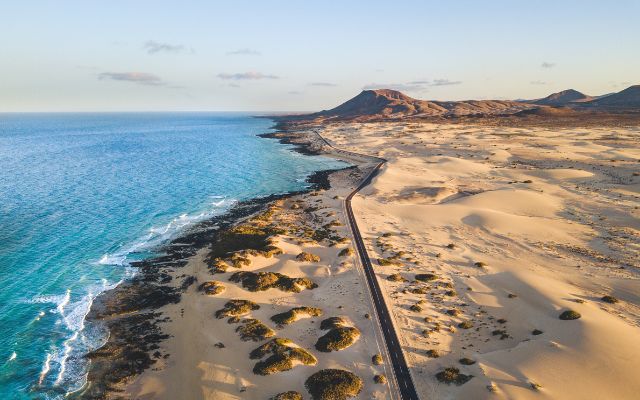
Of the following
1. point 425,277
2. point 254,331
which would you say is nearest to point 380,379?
point 254,331

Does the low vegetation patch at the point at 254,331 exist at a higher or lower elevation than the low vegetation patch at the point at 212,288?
A: lower

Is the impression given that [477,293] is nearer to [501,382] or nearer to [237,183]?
[501,382]

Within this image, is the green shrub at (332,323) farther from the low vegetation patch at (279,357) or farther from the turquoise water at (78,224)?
the turquoise water at (78,224)

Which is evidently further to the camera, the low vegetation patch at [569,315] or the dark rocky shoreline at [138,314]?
the low vegetation patch at [569,315]

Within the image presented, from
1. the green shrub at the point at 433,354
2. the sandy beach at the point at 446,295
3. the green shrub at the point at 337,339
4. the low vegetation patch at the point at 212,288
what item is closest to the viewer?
the sandy beach at the point at 446,295

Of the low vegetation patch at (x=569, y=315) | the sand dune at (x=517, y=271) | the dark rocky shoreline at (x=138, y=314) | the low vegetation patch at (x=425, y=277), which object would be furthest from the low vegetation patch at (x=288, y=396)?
the low vegetation patch at (x=569, y=315)

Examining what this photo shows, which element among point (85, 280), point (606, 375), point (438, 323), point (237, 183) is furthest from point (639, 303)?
point (237, 183)

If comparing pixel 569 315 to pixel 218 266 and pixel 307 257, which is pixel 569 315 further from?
pixel 218 266

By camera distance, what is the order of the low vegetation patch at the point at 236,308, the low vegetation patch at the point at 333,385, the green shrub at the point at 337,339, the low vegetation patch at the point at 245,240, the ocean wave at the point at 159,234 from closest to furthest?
1. the low vegetation patch at the point at 333,385
2. the green shrub at the point at 337,339
3. the low vegetation patch at the point at 236,308
4. the ocean wave at the point at 159,234
5. the low vegetation patch at the point at 245,240
